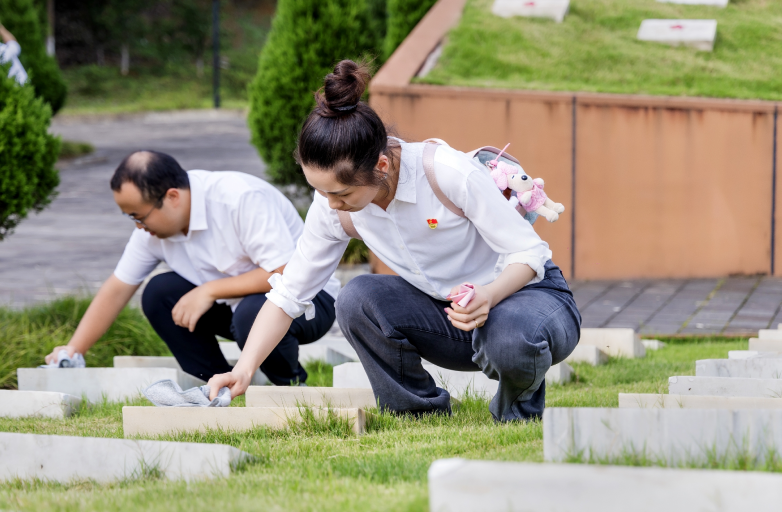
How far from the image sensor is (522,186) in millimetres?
3119

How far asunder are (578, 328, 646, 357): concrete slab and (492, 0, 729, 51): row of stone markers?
16.8 ft

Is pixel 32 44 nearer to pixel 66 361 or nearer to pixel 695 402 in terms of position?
pixel 66 361

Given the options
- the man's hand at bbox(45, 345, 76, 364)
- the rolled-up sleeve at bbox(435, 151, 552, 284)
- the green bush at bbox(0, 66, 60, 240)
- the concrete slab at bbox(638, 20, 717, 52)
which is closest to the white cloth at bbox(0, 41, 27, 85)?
the green bush at bbox(0, 66, 60, 240)

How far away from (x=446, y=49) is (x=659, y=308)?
3594 millimetres

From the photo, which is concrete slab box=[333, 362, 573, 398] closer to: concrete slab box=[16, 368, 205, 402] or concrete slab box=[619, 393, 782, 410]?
concrete slab box=[16, 368, 205, 402]

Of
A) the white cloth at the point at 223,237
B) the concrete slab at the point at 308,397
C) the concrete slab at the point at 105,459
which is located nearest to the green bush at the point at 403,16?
the white cloth at the point at 223,237

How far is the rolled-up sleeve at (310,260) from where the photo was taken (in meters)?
3.09

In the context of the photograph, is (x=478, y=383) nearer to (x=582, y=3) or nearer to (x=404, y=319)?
(x=404, y=319)

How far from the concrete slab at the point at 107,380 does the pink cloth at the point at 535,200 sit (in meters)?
1.81

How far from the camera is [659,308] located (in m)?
6.53

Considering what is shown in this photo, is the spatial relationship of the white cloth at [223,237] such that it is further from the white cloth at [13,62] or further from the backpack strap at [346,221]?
the white cloth at [13,62]

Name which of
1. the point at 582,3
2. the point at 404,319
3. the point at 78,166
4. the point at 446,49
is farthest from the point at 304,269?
the point at 78,166

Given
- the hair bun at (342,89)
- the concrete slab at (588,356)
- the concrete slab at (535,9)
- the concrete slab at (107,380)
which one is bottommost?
the concrete slab at (588,356)

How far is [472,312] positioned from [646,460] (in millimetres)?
813
